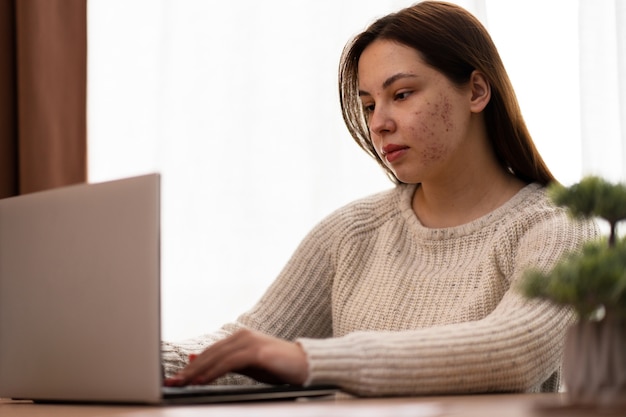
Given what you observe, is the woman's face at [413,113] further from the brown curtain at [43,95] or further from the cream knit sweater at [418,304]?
the brown curtain at [43,95]

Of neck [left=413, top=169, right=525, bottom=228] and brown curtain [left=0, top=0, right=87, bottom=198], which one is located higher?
brown curtain [left=0, top=0, right=87, bottom=198]

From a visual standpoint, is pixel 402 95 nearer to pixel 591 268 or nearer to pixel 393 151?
pixel 393 151

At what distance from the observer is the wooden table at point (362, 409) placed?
2.49ft

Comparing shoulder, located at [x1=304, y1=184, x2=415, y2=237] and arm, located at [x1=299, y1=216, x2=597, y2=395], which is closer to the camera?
arm, located at [x1=299, y1=216, x2=597, y2=395]

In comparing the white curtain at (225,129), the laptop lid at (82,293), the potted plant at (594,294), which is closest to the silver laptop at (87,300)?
the laptop lid at (82,293)

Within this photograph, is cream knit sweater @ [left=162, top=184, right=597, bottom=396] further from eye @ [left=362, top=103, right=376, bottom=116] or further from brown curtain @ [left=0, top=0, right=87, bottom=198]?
brown curtain @ [left=0, top=0, right=87, bottom=198]

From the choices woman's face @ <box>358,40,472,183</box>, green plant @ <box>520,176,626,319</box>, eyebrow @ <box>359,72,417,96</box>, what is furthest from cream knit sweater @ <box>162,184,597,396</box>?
green plant @ <box>520,176,626,319</box>

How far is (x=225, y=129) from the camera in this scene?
237 centimetres

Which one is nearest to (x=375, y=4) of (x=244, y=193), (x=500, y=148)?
(x=244, y=193)

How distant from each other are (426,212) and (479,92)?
24 cm

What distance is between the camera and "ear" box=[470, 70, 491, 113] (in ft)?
5.28

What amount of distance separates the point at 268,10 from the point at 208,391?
149cm

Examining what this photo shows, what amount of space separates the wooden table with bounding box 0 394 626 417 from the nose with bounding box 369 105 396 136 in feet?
1.85

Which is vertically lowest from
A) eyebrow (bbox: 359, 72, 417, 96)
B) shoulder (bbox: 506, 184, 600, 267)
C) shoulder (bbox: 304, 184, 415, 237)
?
shoulder (bbox: 506, 184, 600, 267)
